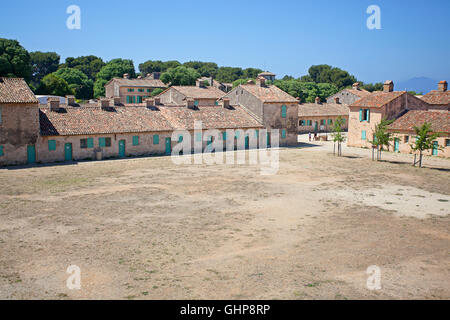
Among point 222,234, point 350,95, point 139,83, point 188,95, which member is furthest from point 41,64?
point 222,234

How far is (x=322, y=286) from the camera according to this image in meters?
12.8

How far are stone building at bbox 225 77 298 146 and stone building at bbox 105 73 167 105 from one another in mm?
37258

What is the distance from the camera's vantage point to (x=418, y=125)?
4312cm

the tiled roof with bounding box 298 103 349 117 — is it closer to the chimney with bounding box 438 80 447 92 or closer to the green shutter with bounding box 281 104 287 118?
the green shutter with bounding box 281 104 287 118

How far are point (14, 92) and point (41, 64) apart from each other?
95.5 metres

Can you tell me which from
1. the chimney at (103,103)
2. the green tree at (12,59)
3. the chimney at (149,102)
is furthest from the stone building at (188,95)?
the chimney at (103,103)

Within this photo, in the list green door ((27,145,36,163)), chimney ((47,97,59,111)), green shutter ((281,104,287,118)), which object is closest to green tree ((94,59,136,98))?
green shutter ((281,104,287,118))

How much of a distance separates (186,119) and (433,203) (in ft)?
91.7

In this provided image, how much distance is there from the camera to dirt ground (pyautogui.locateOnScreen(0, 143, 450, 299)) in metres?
12.8

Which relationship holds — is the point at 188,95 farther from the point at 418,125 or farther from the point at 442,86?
the point at 442,86
